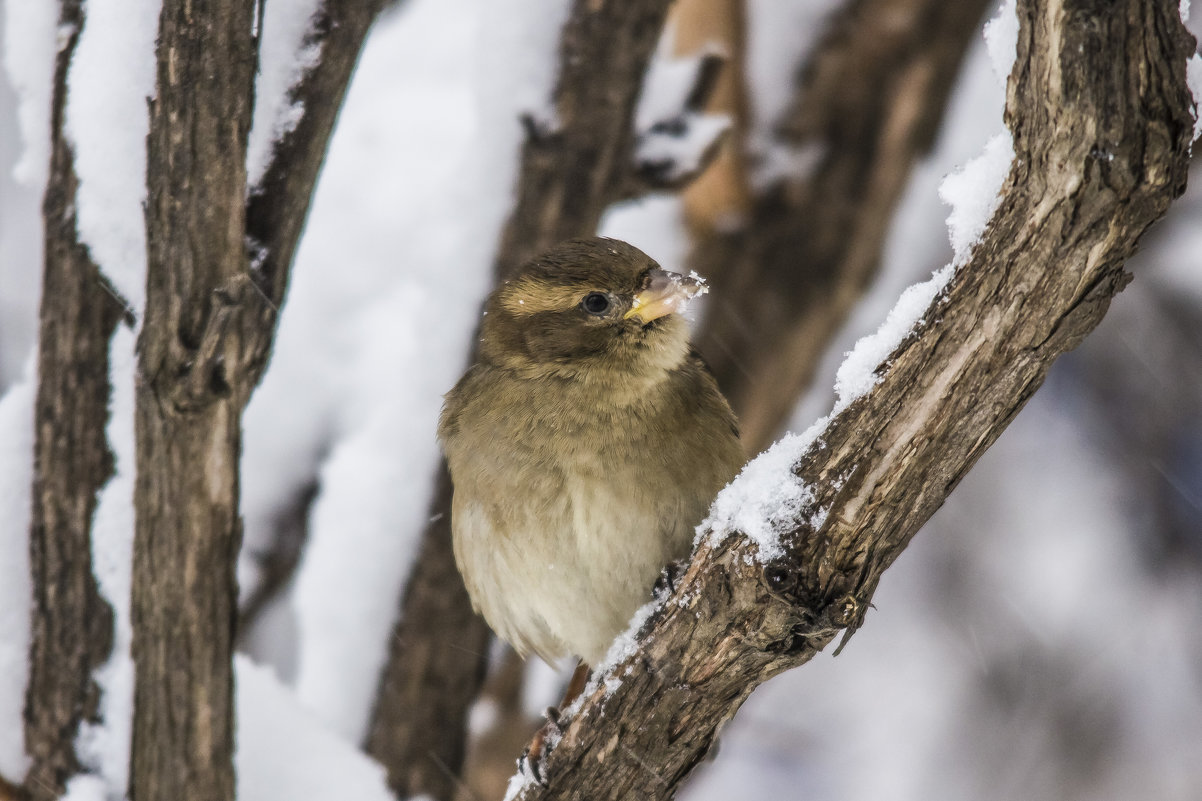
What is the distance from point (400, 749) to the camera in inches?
190

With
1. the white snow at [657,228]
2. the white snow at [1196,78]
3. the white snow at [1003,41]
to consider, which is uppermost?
the white snow at [657,228]

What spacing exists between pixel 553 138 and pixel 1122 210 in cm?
294

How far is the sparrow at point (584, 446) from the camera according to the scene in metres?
3.26

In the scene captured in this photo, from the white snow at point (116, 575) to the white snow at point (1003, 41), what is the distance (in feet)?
8.28

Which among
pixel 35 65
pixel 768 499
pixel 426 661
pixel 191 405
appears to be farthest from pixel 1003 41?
pixel 426 661

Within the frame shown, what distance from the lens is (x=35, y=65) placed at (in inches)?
129

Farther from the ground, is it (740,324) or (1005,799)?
(740,324)

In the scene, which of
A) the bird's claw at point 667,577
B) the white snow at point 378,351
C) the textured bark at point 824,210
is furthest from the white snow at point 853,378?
the textured bark at point 824,210

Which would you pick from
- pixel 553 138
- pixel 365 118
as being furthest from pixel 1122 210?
pixel 365 118

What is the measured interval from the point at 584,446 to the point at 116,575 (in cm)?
151

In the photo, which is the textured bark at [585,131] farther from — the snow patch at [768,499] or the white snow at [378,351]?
the snow patch at [768,499]

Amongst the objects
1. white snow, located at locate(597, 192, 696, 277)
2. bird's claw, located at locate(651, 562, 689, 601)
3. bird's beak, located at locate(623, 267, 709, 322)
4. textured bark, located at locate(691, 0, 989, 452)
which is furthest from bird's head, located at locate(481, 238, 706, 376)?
textured bark, located at locate(691, 0, 989, 452)

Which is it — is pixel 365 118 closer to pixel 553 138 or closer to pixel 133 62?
pixel 553 138

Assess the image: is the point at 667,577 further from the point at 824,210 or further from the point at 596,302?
the point at 824,210
